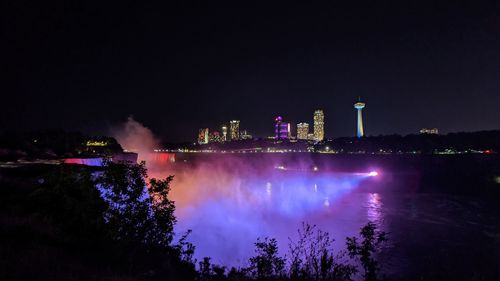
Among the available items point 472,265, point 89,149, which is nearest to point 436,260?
point 472,265

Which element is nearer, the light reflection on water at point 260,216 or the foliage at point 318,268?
the foliage at point 318,268

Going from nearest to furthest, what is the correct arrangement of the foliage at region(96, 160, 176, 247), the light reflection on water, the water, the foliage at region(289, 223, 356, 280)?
the foliage at region(96, 160, 176, 247)
the foliage at region(289, 223, 356, 280)
the water
the light reflection on water

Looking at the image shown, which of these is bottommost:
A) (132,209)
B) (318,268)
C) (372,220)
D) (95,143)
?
(372,220)

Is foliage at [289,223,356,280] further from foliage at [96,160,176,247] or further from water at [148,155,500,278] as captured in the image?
water at [148,155,500,278]

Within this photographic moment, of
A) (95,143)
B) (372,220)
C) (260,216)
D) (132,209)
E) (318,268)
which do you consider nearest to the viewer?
(132,209)

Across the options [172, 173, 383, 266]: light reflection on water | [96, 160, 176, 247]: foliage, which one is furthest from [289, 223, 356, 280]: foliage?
[172, 173, 383, 266]: light reflection on water

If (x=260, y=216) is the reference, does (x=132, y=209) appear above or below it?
above

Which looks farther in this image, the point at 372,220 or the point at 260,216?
the point at 260,216

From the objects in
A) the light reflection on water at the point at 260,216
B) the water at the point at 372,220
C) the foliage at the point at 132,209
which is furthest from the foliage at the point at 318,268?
the light reflection on water at the point at 260,216

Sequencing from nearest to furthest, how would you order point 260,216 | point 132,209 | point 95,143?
point 132,209 < point 260,216 < point 95,143

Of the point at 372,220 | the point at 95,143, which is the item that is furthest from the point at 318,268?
the point at 95,143

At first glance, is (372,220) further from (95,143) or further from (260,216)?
(95,143)

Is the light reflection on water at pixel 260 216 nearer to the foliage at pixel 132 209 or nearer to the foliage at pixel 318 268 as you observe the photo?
the foliage at pixel 318 268

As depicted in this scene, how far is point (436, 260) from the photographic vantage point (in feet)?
77.0
